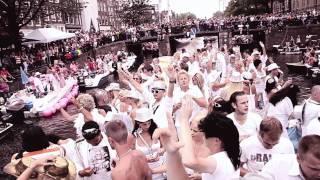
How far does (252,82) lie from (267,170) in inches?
201

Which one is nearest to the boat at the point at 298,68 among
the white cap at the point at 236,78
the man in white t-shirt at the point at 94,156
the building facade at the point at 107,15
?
the white cap at the point at 236,78

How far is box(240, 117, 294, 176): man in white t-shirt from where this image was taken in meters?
3.59

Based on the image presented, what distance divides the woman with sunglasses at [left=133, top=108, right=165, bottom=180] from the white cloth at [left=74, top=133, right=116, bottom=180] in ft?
1.68

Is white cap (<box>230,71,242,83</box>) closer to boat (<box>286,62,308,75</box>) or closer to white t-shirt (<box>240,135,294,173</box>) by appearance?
white t-shirt (<box>240,135,294,173</box>)

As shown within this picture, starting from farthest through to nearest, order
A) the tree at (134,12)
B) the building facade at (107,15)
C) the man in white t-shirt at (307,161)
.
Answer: the building facade at (107,15), the tree at (134,12), the man in white t-shirt at (307,161)

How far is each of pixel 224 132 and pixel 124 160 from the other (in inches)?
36.6

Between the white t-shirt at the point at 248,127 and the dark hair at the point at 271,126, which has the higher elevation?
the dark hair at the point at 271,126

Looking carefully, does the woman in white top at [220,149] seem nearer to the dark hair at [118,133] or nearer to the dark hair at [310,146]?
the dark hair at [310,146]

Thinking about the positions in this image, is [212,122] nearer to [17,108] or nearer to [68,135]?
[68,135]

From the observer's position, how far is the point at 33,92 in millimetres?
17969

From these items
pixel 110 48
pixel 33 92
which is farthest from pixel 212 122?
pixel 110 48

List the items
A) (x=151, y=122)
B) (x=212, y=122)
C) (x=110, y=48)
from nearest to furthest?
(x=212, y=122)
(x=151, y=122)
(x=110, y=48)

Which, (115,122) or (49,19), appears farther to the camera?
(49,19)

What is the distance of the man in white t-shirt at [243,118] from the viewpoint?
4633mm
